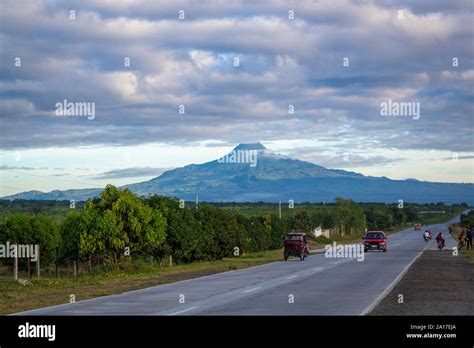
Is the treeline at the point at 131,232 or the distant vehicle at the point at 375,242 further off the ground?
the treeline at the point at 131,232

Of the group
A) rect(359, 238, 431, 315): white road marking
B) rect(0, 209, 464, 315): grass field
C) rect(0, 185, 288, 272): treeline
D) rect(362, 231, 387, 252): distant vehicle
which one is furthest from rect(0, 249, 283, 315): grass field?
rect(362, 231, 387, 252): distant vehicle

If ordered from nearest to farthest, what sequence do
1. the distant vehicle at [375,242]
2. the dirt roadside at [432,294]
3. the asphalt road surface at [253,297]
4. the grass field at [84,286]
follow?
the dirt roadside at [432,294] → the asphalt road surface at [253,297] → the grass field at [84,286] → the distant vehicle at [375,242]

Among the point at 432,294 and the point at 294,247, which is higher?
the point at 294,247

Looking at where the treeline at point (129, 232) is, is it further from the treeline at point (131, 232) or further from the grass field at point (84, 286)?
the grass field at point (84, 286)

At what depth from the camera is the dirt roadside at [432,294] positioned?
19.4 meters

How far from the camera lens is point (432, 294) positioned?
24.4 metres

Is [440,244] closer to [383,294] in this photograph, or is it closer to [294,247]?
[294,247]

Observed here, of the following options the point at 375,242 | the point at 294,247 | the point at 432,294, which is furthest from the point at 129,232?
the point at 375,242

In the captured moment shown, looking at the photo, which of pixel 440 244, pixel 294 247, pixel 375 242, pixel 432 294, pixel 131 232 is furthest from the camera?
pixel 440 244

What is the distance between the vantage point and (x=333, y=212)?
12619 centimetres

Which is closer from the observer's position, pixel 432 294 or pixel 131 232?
pixel 432 294

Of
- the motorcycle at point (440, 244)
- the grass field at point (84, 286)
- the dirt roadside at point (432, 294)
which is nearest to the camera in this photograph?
the dirt roadside at point (432, 294)

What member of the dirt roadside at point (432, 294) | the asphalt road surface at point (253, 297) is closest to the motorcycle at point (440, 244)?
the dirt roadside at point (432, 294)
